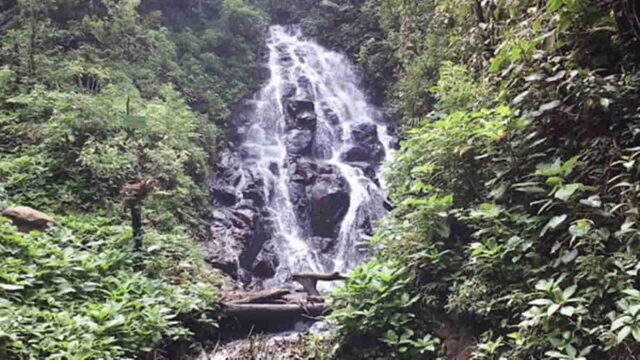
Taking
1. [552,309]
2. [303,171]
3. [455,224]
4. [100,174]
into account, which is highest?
[455,224]

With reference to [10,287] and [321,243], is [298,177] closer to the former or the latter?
[321,243]

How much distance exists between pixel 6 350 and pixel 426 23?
30.2 feet

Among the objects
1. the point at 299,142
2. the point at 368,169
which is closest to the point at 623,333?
the point at 368,169

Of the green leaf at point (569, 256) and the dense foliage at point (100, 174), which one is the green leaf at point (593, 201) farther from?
the dense foliage at point (100, 174)

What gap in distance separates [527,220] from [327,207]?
805cm

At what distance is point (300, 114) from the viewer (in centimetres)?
1363

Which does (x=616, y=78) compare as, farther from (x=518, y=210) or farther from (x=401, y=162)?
(x=401, y=162)

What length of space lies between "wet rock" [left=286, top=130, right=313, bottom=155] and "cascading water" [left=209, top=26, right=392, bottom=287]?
3 centimetres

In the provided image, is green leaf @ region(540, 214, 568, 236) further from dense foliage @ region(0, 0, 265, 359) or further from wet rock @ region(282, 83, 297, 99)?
wet rock @ region(282, 83, 297, 99)

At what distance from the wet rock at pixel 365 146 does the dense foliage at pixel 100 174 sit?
11.9ft

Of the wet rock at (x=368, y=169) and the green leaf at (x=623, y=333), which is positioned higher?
Result: the green leaf at (x=623, y=333)

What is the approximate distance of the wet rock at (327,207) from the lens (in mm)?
10922

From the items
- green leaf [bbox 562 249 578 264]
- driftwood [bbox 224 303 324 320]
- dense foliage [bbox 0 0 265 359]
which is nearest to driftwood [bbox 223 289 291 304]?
driftwood [bbox 224 303 324 320]

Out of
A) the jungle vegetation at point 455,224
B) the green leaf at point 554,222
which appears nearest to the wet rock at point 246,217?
the jungle vegetation at point 455,224
